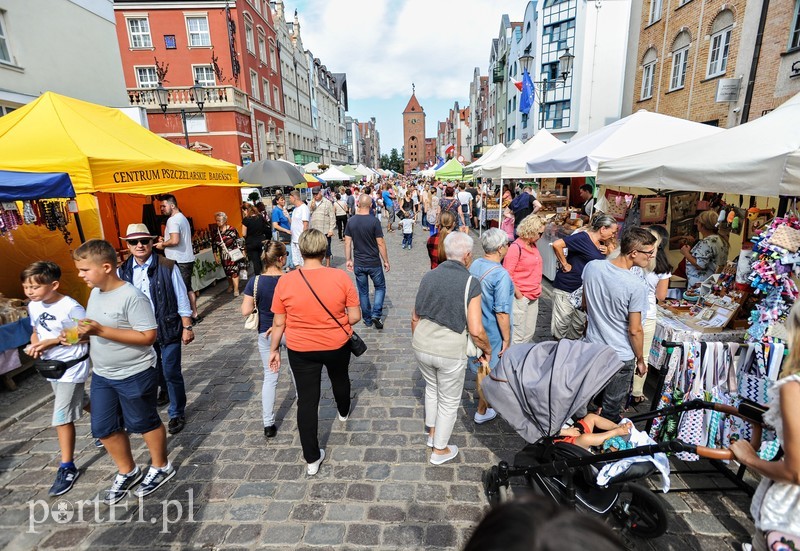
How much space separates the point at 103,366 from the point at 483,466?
3.02 m

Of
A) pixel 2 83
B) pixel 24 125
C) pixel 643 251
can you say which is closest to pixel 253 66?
pixel 2 83

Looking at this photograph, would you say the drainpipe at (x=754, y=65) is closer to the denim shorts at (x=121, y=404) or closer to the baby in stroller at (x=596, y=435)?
the baby in stroller at (x=596, y=435)

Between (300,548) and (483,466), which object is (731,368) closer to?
(483,466)

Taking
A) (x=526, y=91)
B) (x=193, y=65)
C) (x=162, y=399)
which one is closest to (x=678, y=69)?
(x=526, y=91)

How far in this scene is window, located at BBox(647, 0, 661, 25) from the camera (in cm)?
1702

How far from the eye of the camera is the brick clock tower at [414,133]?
121000 millimetres

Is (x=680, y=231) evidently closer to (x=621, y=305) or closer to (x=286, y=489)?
(x=621, y=305)

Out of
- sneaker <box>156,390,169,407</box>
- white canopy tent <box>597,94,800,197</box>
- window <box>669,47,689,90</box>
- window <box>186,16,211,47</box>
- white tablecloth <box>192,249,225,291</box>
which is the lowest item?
sneaker <box>156,390,169,407</box>

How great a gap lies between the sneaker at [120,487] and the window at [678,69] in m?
20.4

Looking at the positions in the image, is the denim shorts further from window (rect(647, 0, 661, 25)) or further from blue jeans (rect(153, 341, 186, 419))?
window (rect(647, 0, 661, 25))

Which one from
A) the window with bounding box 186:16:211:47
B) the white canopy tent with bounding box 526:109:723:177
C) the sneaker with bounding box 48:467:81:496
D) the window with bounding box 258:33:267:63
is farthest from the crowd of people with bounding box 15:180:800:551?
the window with bounding box 258:33:267:63

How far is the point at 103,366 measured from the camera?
2826mm

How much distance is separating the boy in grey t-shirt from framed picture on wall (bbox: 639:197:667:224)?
688cm

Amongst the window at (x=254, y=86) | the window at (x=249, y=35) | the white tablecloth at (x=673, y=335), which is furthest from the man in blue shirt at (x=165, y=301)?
the window at (x=249, y=35)
